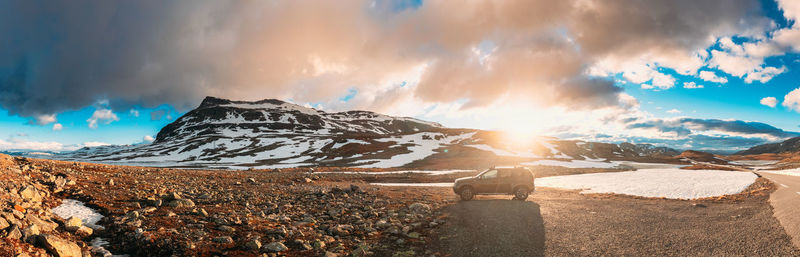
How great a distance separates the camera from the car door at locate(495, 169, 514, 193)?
21.4 meters

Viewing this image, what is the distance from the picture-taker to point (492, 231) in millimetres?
12391

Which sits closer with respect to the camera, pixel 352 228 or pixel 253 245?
pixel 253 245

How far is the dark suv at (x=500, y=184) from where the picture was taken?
21297 mm

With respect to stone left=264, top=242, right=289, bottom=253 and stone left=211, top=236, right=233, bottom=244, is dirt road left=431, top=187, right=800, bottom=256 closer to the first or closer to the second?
stone left=264, top=242, right=289, bottom=253

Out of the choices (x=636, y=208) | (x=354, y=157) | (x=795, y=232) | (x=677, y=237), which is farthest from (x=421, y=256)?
(x=354, y=157)

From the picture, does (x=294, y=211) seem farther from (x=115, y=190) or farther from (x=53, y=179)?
(x=53, y=179)

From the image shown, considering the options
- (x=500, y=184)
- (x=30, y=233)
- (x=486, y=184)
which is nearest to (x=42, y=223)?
(x=30, y=233)

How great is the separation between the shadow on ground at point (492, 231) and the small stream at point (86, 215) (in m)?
9.47

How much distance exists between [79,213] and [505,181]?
2107 cm

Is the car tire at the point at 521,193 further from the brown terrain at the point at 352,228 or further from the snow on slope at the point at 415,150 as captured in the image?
the snow on slope at the point at 415,150

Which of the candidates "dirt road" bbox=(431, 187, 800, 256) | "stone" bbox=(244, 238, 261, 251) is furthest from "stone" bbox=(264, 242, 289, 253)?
"dirt road" bbox=(431, 187, 800, 256)

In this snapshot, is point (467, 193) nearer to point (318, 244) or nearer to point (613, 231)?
point (613, 231)

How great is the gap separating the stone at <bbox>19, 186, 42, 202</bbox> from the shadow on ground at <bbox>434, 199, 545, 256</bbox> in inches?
544

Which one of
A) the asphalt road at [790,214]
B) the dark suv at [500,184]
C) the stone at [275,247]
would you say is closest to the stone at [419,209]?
the dark suv at [500,184]
